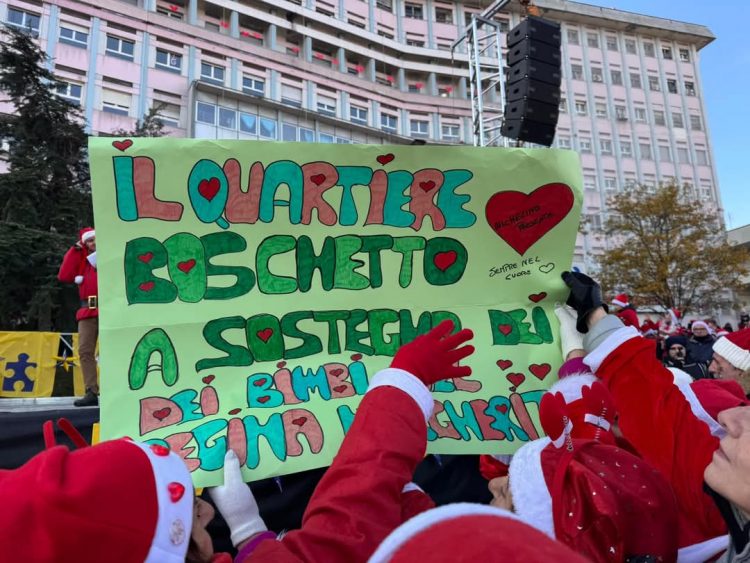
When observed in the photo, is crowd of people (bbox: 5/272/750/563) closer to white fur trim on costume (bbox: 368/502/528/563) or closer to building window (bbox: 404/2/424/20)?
white fur trim on costume (bbox: 368/502/528/563)

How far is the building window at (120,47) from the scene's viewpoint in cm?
2039

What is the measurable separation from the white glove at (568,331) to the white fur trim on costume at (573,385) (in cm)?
18

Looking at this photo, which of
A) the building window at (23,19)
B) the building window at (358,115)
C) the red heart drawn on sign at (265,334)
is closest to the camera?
the red heart drawn on sign at (265,334)

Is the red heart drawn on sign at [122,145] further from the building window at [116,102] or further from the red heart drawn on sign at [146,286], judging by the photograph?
the building window at [116,102]

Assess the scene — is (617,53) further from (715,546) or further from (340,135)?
(715,546)

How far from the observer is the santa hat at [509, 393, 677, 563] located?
1.06 m

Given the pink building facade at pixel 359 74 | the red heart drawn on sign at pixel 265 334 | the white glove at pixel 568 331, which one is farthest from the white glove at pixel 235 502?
the pink building facade at pixel 359 74

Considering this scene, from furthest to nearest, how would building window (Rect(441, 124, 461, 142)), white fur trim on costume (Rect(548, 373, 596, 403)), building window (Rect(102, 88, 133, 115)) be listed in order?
building window (Rect(441, 124, 461, 142)) → building window (Rect(102, 88, 133, 115)) → white fur trim on costume (Rect(548, 373, 596, 403))

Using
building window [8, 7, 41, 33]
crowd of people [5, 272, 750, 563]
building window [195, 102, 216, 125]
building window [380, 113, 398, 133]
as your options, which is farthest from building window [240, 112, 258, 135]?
crowd of people [5, 272, 750, 563]

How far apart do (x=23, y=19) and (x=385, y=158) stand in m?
24.0

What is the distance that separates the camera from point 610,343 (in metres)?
1.56

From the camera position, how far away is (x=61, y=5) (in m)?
19.3

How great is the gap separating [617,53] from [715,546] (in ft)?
123

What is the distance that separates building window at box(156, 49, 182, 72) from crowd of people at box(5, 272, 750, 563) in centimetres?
2391
